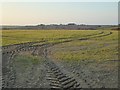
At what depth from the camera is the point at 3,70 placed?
1762cm

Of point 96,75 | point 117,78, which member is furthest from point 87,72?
point 117,78

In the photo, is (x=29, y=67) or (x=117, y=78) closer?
(x=117, y=78)

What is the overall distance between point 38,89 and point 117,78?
4414 mm

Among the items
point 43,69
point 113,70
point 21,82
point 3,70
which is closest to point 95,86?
point 21,82

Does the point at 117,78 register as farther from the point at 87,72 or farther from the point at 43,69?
the point at 43,69

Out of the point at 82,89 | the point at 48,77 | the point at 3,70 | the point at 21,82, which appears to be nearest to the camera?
the point at 82,89

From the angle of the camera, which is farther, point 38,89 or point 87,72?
point 87,72

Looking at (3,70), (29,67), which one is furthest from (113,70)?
(3,70)

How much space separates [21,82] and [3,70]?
4117 mm

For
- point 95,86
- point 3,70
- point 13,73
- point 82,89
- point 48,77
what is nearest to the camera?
point 82,89

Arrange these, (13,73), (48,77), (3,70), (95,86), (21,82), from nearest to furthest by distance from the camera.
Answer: (95,86), (21,82), (48,77), (13,73), (3,70)

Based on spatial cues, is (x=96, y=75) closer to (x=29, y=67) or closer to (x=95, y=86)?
(x=95, y=86)

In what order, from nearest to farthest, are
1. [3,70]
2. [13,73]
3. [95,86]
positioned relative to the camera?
1. [95,86]
2. [13,73]
3. [3,70]

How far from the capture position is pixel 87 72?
54.2ft
